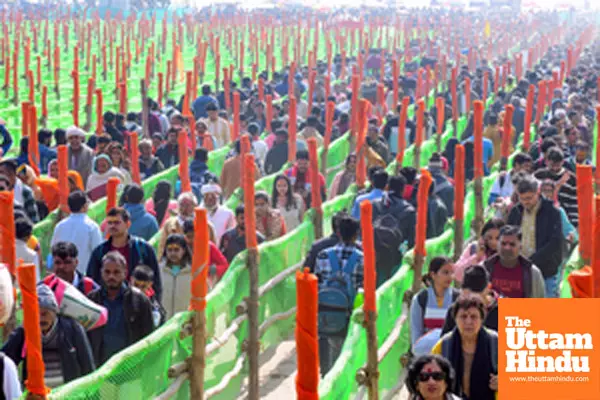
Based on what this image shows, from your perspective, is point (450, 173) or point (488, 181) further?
point (450, 173)

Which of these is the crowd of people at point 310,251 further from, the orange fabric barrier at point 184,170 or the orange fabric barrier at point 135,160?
the orange fabric barrier at point 184,170

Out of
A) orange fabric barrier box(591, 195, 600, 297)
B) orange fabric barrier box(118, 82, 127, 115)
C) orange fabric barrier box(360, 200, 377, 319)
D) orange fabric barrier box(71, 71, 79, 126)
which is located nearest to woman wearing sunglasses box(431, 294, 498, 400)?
orange fabric barrier box(591, 195, 600, 297)

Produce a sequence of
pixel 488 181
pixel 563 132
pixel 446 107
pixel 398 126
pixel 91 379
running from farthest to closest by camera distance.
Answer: pixel 446 107 → pixel 398 126 → pixel 563 132 → pixel 488 181 → pixel 91 379

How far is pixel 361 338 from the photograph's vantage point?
8242 millimetres

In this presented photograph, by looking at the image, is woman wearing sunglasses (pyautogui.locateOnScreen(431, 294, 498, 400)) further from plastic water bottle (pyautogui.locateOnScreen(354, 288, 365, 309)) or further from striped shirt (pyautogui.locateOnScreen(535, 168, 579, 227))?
striped shirt (pyautogui.locateOnScreen(535, 168, 579, 227))

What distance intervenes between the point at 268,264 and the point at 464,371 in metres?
4.23

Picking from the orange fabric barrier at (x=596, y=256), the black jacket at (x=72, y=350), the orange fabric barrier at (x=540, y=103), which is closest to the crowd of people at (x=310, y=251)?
the black jacket at (x=72, y=350)

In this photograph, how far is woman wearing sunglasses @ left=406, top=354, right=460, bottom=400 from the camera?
5930 millimetres

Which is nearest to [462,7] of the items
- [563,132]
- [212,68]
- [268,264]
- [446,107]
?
[212,68]

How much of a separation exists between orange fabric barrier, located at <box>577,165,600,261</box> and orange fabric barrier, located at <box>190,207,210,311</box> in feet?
10.8

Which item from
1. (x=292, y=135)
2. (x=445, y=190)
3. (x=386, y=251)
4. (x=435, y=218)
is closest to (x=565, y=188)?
(x=435, y=218)

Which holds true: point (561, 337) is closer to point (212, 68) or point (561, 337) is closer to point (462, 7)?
point (212, 68)

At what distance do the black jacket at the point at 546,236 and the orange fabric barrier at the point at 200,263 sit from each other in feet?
9.27

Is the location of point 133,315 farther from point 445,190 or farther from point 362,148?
point 362,148
